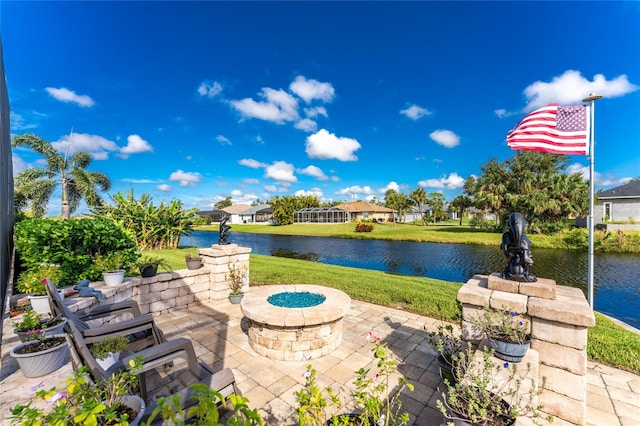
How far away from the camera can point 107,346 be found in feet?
8.34

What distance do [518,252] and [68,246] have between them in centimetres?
742

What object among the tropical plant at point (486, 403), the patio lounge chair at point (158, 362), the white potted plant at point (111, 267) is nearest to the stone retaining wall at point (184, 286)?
the white potted plant at point (111, 267)

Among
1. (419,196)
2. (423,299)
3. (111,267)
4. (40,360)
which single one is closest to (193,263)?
(111,267)

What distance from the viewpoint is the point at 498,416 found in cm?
204

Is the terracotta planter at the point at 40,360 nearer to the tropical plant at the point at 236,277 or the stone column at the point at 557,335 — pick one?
the tropical plant at the point at 236,277

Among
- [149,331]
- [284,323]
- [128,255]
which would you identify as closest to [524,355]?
[284,323]

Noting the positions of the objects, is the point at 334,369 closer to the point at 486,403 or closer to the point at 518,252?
the point at 486,403

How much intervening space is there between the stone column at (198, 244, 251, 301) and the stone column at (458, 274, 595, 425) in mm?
5194

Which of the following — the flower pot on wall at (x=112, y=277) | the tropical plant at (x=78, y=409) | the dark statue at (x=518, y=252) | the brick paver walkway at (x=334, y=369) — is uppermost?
the dark statue at (x=518, y=252)

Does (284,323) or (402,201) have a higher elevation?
(402,201)

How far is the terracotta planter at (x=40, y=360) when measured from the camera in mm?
2240

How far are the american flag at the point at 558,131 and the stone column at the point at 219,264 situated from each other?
6.47 metres

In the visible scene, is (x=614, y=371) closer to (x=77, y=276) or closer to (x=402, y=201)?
(x=77, y=276)

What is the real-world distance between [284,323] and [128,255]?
4.27 metres
